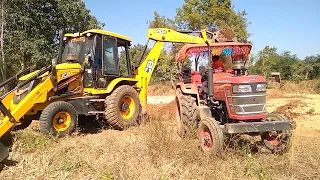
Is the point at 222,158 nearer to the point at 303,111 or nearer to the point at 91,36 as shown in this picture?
the point at 91,36

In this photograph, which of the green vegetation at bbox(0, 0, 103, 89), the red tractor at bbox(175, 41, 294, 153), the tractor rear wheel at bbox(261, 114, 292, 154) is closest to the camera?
the red tractor at bbox(175, 41, 294, 153)

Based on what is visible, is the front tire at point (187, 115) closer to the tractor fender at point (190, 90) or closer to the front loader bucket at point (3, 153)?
the tractor fender at point (190, 90)

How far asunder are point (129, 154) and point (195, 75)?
3027mm

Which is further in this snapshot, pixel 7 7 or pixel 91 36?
pixel 7 7

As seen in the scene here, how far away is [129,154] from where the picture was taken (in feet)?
17.9

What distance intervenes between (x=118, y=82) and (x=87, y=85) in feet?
2.80

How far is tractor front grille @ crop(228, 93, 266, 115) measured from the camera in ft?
19.5

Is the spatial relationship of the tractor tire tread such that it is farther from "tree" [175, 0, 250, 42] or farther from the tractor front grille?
"tree" [175, 0, 250, 42]

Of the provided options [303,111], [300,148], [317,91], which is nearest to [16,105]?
[300,148]

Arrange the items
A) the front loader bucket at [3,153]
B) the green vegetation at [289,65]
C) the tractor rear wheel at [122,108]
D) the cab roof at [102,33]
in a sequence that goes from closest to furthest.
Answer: the front loader bucket at [3,153] < the tractor rear wheel at [122,108] < the cab roof at [102,33] < the green vegetation at [289,65]

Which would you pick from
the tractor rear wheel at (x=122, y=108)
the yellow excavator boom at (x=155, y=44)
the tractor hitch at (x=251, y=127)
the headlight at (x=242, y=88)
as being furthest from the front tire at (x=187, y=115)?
the yellow excavator boom at (x=155, y=44)

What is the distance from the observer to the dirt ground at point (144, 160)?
4.56 meters

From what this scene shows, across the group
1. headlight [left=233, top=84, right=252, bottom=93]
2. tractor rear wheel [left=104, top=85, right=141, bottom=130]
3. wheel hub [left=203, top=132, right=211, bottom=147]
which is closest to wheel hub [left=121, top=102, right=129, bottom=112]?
tractor rear wheel [left=104, top=85, right=141, bottom=130]

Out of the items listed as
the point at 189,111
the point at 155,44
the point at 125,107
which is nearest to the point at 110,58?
the point at 125,107
